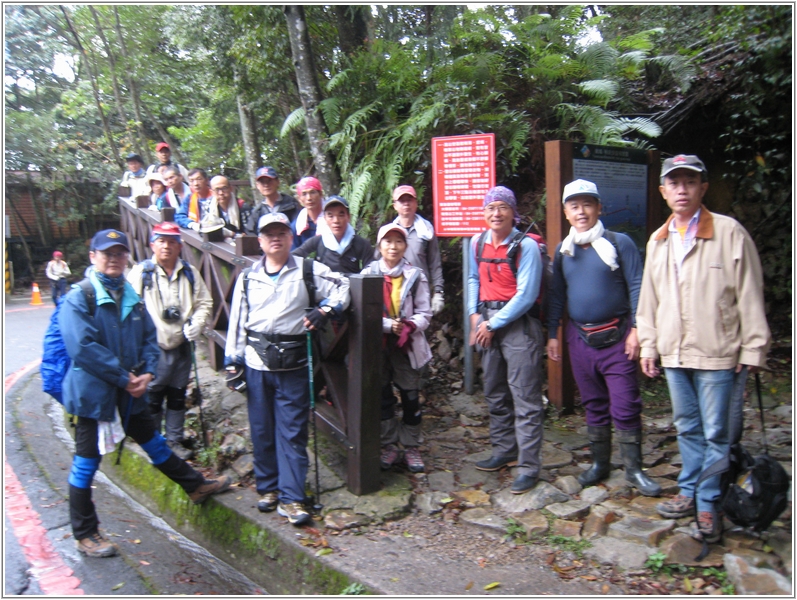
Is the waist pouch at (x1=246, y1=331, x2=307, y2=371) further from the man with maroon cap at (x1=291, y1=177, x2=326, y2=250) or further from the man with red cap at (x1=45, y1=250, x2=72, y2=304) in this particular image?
the man with red cap at (x1=45, y1=250, x2=72, y2=304)

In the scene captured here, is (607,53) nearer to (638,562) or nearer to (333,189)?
(333,189)

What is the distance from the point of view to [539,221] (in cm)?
672

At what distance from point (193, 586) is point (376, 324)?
2.13m

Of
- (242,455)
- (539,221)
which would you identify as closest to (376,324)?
(242,455)

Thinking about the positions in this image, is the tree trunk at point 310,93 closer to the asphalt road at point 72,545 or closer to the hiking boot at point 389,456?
the hiking boot at point 389,456

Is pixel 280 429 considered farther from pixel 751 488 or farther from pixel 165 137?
pixel 165 137

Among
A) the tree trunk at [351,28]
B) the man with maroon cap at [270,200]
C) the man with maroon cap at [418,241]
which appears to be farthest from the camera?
the tree trunk at [351,28]

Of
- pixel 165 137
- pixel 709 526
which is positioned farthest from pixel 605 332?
pixel 165 137

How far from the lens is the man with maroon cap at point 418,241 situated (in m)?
5.21

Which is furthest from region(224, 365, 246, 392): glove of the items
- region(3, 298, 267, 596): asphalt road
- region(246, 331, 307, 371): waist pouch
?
region(3, 298, 267, 596): asphalt road

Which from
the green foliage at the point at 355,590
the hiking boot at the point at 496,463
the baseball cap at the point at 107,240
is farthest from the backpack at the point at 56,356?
the hiking boot at the point at 496,463

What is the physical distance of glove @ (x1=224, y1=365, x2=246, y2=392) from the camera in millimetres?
4242

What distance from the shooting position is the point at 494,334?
172 inches

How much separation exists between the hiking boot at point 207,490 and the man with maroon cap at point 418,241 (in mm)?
2240
